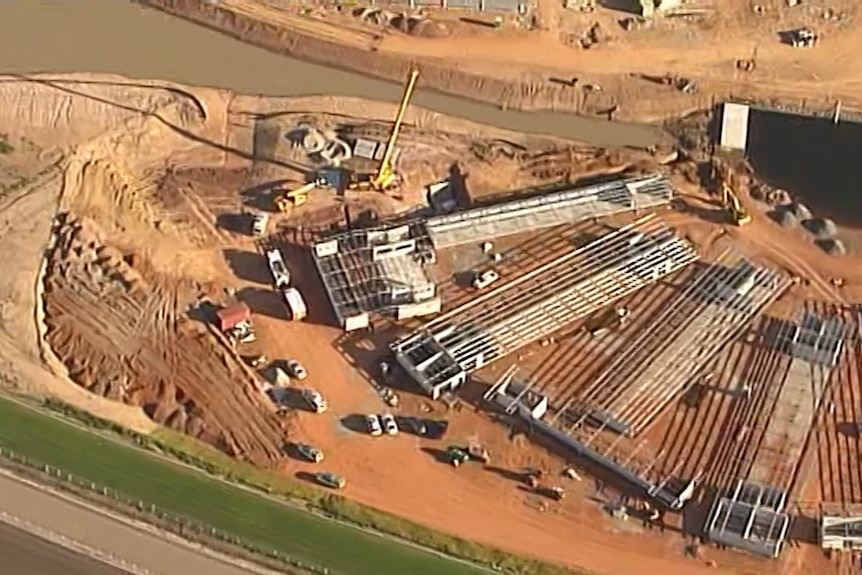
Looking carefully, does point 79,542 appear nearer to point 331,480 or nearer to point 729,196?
point 331,480

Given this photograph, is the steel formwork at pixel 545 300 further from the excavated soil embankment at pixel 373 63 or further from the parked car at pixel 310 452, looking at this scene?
the excavated soil embankment at pixel 373 63

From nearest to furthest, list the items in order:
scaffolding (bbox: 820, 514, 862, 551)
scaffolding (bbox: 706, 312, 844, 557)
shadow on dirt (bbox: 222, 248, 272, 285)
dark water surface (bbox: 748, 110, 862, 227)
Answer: scaffolding (bbox: 820, 514, 862, 551)
scaffolding (bbox: 706, 312, 844, 557)
shadow on dirt (bbox: 222, 248, 272, 285)
dark water surface (bbox: 748, 110, 862, 227)

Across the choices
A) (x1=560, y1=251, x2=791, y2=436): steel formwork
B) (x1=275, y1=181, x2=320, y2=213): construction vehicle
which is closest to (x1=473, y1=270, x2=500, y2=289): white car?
(x1=560, y1=251, x2=791, y2=436): steel formwork

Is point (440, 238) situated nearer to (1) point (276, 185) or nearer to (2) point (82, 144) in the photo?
(1) point (276, 185)

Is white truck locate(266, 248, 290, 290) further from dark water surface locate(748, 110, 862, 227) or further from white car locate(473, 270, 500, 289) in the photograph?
dark water surface locate(748, 110, 862, 227)

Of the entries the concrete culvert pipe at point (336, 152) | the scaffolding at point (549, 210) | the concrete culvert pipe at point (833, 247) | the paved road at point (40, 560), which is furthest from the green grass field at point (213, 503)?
the concrete culvert pipe at point (833, 247)

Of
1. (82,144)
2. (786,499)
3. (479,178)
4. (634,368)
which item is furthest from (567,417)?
(82,144)
